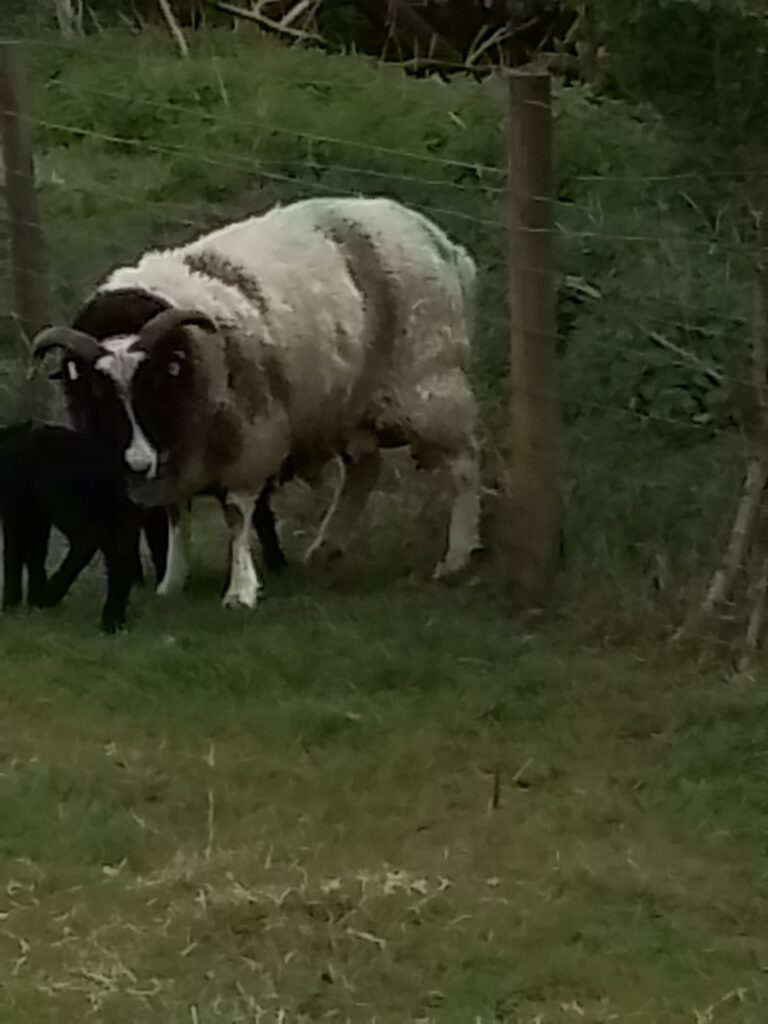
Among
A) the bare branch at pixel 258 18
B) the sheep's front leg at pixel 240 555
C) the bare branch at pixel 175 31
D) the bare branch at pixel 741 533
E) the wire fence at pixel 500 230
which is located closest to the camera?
the bare branch at pixel 741 533

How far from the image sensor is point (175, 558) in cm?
768

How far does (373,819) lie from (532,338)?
8.05 ft

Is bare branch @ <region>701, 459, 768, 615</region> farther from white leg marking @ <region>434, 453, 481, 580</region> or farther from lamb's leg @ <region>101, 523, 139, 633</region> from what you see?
lamb's leg @ <region>101, 523, 139, 633</region>

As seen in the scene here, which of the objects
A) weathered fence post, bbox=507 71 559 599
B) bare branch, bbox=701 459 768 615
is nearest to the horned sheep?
weathered fence post, bbox=507 71 559 599

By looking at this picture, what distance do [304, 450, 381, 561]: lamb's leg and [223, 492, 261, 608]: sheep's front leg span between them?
0.73 m

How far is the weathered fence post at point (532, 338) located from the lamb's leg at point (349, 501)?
121cm

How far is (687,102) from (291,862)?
2.65 meters

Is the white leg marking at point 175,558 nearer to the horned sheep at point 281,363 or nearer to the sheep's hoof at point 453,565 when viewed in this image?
the horned sheep at point 281,363

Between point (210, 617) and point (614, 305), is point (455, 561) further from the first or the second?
point (614, 305)

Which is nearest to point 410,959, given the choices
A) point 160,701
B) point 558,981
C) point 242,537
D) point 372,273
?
point 558,981

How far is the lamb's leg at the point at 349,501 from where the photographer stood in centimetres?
845

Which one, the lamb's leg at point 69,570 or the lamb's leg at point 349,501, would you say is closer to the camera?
the lamb's leg at point 69,570

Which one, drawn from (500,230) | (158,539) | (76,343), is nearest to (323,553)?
(158,539)

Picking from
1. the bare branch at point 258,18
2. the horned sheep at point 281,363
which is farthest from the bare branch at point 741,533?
the bare branch at point 258,18
